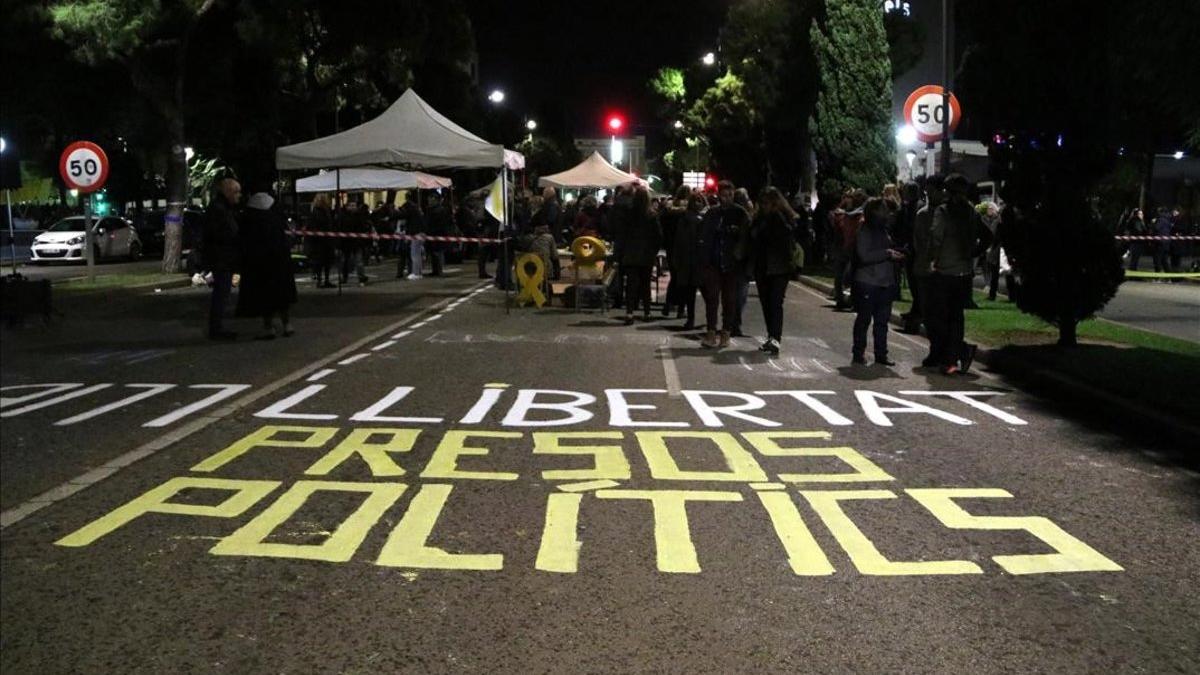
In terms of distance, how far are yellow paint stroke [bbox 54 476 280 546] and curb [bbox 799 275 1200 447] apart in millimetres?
6088

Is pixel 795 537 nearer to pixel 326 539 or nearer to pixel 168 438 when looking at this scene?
pixel 326 539

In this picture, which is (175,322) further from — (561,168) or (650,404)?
(561,168)

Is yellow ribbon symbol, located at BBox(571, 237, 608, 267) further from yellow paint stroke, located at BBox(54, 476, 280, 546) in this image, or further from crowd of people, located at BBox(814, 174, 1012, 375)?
yellow paint stroke, located at BBox(54, 476, 280, 546)

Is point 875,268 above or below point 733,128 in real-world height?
below

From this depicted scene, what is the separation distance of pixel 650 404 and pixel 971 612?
17.5ft

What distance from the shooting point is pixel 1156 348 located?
13.5 m

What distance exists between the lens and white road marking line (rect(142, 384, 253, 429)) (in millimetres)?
9188

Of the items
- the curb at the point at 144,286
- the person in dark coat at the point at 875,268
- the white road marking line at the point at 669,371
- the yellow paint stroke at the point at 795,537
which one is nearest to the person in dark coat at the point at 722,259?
the white road marking line at the point at 669,371

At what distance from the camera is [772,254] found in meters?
13.5

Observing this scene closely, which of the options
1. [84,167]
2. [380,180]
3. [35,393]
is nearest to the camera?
[35,393]

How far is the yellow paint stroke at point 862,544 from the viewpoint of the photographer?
541cm

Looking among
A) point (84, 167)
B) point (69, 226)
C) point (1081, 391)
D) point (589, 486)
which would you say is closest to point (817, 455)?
point (589, 486)

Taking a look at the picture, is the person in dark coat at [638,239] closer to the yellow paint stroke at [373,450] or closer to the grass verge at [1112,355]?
the grass verge at [1112,355]

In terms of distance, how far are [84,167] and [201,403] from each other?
14.2 meters
